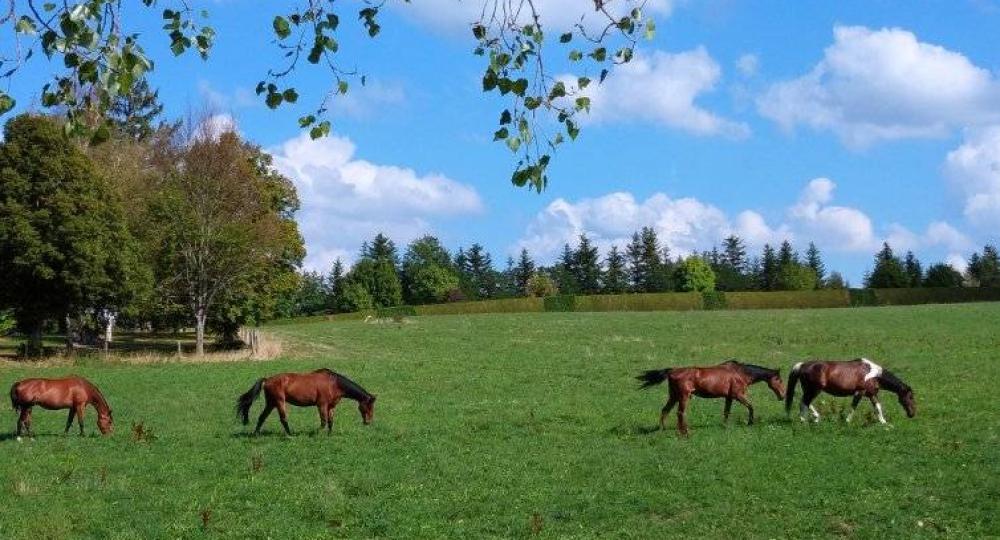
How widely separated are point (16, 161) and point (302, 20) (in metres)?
40.7

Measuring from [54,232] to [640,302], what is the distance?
198ft

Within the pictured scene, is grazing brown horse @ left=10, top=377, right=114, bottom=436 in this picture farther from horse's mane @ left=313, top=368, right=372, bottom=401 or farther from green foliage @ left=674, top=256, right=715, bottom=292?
green foliage @ left=674, top=256, right=715, bottom=292

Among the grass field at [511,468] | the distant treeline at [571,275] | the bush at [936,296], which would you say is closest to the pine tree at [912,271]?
the distant treeline at [571,275]

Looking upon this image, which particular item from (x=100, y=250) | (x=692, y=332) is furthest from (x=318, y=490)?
(x=692, y=332)

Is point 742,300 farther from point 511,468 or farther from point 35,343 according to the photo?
point 511,468

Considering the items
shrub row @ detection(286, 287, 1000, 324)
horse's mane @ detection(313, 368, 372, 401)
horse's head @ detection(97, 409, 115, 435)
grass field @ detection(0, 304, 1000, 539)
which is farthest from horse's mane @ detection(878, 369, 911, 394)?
shrub row @ detection(286, 287, 1000, 324)

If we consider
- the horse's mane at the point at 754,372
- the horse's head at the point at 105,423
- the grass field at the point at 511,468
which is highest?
the horse's mane at the point at 754,372

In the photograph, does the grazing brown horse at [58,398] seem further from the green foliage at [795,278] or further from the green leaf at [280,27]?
the green foliage at [795,278]

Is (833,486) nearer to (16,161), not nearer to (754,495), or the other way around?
(754,495)

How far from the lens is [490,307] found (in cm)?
9431

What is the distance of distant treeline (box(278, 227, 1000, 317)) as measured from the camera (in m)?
133

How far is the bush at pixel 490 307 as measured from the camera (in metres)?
92.4

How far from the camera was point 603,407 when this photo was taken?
83.0 feet

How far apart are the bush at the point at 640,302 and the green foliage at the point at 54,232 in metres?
53.8
